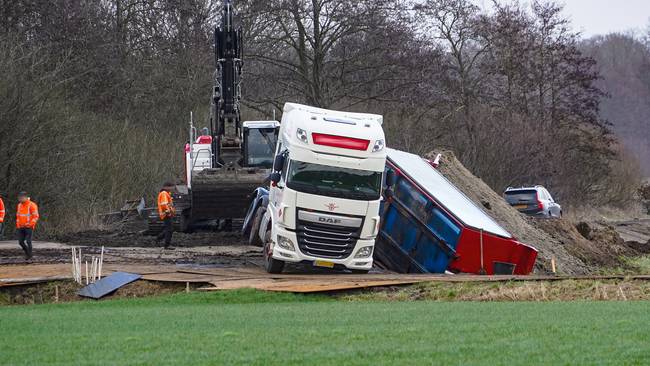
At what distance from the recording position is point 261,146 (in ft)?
117

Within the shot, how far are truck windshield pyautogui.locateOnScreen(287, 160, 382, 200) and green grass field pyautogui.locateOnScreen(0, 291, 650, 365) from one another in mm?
4623

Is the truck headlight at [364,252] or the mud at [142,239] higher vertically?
the truck headlight at [364,252]

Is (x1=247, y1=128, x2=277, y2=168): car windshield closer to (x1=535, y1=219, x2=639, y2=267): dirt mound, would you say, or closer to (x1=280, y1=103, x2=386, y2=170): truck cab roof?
(x1=535, y1=219, x2=639, y2=267): dirt mound

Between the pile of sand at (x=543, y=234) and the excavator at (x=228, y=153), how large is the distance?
5.60 metres

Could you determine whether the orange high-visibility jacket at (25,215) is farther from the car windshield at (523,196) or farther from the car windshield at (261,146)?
the car windshield at (523,196)

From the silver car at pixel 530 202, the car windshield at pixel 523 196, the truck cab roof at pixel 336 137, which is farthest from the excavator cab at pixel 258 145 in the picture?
the car windshield at pixel 523 196

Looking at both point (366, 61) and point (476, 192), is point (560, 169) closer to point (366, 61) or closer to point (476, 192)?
point (366, 61)

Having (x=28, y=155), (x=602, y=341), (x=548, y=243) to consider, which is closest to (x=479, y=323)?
(x=602, y=341)

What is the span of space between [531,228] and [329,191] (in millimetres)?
8869

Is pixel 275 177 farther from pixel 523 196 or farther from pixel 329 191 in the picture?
pixel 523 196

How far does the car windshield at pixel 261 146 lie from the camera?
35.4 m

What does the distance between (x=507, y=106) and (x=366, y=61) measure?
1531 centimetres

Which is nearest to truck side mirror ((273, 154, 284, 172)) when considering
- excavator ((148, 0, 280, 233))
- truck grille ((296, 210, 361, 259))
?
truck grille ((296, 210, 361, 259))

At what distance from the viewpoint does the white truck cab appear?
23562 mm
